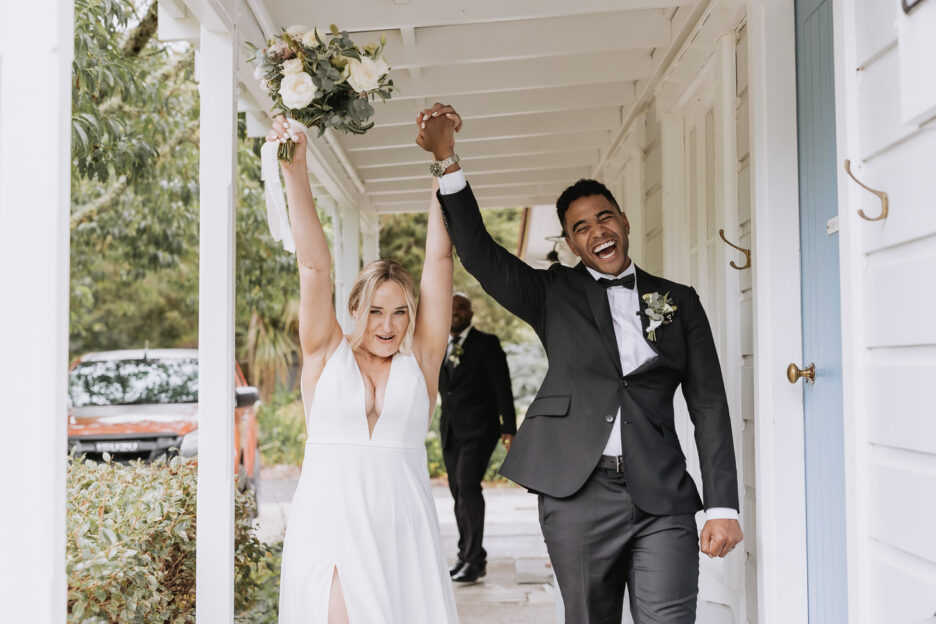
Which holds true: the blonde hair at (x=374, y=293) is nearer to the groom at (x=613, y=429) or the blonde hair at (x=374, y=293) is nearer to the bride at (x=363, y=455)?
the bride at (x=363, y=455)

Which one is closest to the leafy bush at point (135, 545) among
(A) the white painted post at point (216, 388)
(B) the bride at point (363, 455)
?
(A) the white painted post at point (216, 388)

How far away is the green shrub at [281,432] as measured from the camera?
15055mm

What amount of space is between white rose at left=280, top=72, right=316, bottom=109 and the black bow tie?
41.3 inches

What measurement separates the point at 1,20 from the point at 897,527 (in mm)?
1849

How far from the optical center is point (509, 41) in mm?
4293

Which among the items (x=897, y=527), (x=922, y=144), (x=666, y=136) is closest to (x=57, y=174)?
(x=922, y=144)

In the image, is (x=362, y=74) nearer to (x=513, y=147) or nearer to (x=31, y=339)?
(x=31, y=339)

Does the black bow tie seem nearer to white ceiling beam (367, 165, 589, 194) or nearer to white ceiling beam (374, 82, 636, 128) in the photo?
white ceiling beam (374, 82, 636, 128)

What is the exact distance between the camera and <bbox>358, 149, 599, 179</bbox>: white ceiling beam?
6.78m

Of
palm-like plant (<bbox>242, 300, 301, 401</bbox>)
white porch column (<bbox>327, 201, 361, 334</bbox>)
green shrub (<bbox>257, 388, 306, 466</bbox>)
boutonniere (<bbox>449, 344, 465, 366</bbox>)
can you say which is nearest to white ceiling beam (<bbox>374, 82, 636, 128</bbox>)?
boutonniere (<bbox>449, 344, 465, 366</bbox>)

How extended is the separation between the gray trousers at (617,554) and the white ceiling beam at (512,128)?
3487 mm

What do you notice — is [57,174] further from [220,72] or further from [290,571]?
[220,72]

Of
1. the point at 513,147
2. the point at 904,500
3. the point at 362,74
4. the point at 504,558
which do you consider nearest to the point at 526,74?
the point at 513,147

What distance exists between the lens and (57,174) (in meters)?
1.57
